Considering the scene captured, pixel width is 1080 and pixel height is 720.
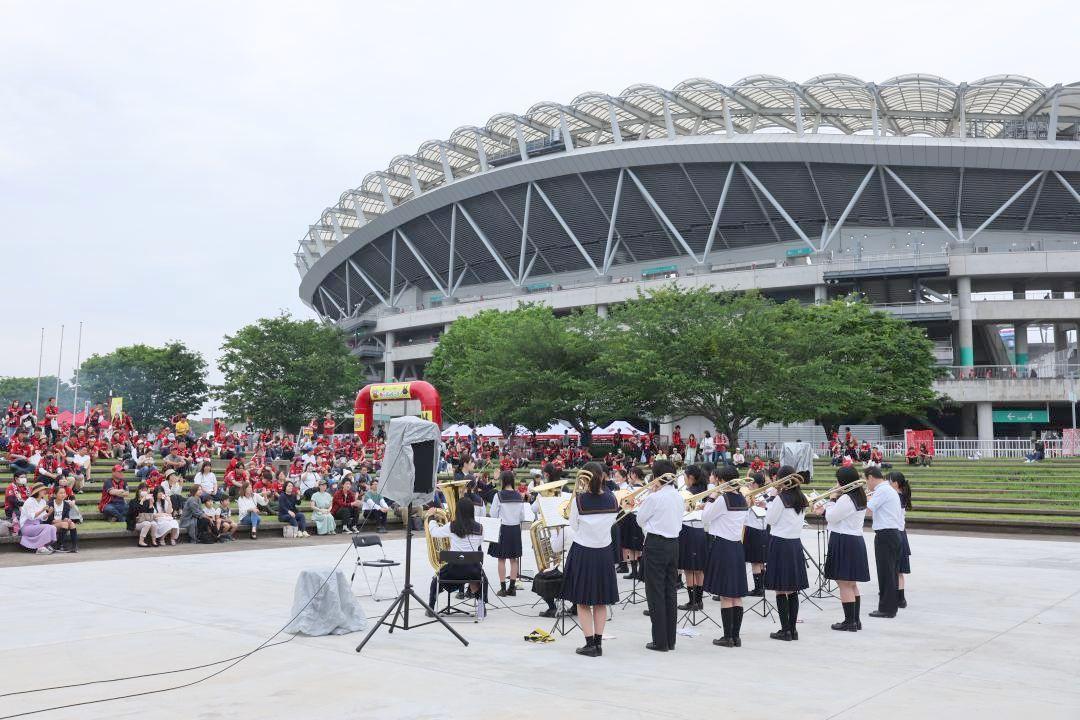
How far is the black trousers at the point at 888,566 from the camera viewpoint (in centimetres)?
1111

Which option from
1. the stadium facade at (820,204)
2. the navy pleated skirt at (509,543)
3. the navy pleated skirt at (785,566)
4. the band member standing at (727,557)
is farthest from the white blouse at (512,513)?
the stadium facade at (820,204)

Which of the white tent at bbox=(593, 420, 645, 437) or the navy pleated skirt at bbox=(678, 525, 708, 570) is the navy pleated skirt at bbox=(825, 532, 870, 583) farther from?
the white tent at bbox=(593, 420, 645, 437)

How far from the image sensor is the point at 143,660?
8.40 metres

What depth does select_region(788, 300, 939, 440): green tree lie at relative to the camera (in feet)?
129

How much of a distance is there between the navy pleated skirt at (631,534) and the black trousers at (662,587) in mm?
4271

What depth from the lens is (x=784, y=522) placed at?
34.0 ft

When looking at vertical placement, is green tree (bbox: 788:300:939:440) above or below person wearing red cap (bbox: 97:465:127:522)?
above

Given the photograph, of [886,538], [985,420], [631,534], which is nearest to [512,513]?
[631,534]

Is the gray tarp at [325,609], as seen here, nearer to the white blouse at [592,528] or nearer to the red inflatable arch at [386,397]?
the white blouse at [592,528]

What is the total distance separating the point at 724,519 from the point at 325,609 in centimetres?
471

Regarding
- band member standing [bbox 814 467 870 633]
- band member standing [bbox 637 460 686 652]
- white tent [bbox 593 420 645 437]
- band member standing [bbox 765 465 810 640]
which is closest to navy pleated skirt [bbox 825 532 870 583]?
band member standing [bbox 814 467 870 633]

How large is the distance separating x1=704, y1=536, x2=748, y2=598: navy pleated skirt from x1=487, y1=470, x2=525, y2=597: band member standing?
3467 millimetres

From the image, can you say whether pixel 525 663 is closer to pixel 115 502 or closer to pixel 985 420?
pixel 115 502

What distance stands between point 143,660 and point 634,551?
7.53m
